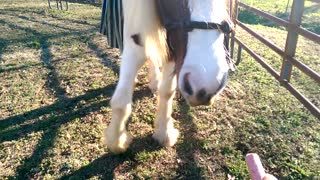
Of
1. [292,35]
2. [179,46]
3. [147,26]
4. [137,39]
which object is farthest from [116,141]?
[292,35]

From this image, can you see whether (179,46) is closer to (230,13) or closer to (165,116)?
(230,13)

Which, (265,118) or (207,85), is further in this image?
(265,118)

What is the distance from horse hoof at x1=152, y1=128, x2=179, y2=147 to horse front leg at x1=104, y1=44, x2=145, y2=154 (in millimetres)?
269

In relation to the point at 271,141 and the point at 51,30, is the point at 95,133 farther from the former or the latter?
the point at 51,30

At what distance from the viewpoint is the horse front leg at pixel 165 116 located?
3213 millimetres

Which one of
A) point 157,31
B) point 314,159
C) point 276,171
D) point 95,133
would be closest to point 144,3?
point 157,31

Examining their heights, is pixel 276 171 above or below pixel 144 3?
below

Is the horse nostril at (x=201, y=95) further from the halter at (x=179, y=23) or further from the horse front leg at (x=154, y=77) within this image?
the horse front leg at (x=154, y=77)

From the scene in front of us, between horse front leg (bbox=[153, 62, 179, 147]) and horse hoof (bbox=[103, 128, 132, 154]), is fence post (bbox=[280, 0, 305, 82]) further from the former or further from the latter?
horse hoof (bbox=[103, 128, 132, 154])

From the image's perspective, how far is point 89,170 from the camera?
291 centimetres

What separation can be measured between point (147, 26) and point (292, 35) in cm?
209

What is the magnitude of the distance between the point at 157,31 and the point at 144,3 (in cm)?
23

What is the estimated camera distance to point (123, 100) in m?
2.91

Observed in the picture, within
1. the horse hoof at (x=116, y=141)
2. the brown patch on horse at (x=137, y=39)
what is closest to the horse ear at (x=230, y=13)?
the brown patch on horse at (x=137, y=39)
